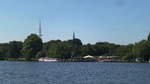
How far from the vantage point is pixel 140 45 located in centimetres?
19888

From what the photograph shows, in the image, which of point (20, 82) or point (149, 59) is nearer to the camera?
point (20, 82)

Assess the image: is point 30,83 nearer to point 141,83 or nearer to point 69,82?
point 69,82

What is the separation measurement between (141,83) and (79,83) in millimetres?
9200

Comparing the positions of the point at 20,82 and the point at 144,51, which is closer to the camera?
the point at 20,82

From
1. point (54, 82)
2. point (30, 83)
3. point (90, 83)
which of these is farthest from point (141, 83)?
point (30, 83)

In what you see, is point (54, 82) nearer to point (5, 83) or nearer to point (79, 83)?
point (79, 83)

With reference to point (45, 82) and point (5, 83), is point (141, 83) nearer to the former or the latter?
point (45, 82)

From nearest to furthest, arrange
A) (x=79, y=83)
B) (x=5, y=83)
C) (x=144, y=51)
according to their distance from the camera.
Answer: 1. (x=5, y=83)
2. (x=79, y=83)
3. (x=144, y=51)

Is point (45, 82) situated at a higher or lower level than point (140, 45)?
lower

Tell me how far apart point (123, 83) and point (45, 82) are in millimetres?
11240

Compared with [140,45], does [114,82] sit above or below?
below

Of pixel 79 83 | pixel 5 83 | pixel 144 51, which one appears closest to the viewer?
pixel 5 83

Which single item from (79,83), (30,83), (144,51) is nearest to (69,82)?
(79,83)

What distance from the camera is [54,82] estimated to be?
2328 inches
